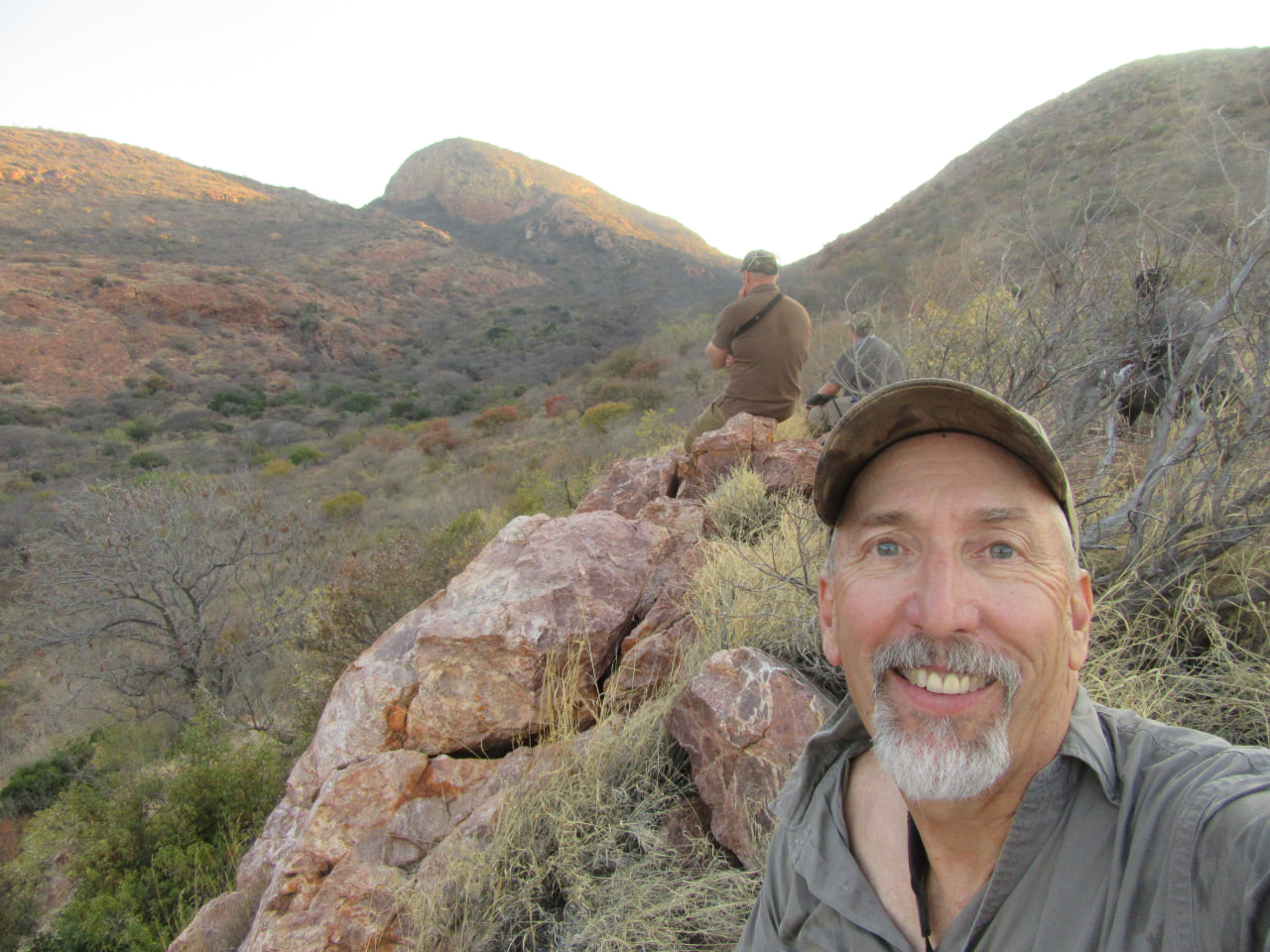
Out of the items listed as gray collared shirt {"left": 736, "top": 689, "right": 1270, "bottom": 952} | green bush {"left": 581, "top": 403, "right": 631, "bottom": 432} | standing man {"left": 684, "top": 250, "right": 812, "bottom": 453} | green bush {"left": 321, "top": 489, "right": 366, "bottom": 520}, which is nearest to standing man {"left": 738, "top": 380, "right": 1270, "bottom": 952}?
gray collared shirt {"left": 736, "top": 689, "right": 1270, "bottom": 952}

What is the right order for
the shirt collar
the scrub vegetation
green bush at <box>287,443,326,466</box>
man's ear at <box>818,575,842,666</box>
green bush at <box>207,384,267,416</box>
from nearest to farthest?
the shirt collar → man's ear at <box>818,575,842,666</box> → the scrub vegetation → green bush at <box>287,443,326,466</box> → green bush at <box>207,384,267,416</box>

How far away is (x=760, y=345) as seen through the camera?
16.8 ft

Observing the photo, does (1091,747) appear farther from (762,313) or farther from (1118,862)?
(762,313)

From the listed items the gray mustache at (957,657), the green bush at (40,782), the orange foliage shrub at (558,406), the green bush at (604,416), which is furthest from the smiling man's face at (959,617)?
the orange foliage shrub at (558,406)

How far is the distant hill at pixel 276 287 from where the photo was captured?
2553 centimetres

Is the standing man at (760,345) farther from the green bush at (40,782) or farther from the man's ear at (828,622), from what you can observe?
the green bush at (40,782)

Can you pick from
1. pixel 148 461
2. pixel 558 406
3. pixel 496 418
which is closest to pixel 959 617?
pixel 558 406

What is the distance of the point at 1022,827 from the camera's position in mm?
895

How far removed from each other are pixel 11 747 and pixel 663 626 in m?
8.97

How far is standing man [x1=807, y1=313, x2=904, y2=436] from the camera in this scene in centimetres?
411

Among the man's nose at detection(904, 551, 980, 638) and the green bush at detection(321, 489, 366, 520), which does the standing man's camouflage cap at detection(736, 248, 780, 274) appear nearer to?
the man's nose at detection(904, 551, 980, 638)

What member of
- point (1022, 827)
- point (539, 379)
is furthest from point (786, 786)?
point (539, 379)

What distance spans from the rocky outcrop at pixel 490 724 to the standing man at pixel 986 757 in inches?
35.9

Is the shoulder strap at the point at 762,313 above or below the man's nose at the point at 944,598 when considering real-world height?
above
